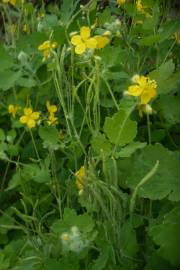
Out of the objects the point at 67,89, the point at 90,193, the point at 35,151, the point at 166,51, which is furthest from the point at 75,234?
the point at 166,51

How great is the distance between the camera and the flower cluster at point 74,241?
103 cm

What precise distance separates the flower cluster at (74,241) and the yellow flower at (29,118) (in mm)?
453

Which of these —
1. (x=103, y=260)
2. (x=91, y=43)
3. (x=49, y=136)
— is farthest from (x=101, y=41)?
(x=103, y=260)

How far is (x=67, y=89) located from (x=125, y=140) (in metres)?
0.27

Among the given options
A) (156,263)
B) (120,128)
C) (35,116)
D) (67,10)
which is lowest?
(156,263)

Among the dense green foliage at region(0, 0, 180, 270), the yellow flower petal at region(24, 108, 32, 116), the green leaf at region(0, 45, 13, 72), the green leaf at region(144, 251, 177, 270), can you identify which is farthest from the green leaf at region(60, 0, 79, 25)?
the green leaf at region(144, 251, 177, 270)

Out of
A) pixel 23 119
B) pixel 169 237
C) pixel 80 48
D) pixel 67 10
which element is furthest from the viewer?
pixel 67 10

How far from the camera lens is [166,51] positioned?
1.49m

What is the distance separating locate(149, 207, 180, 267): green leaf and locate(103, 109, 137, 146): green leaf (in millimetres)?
189

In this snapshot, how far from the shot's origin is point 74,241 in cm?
103

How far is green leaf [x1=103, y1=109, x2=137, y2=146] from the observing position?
3.58 feet

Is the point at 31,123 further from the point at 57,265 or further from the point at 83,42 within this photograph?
the point at 57,265

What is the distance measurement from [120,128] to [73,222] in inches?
8.4

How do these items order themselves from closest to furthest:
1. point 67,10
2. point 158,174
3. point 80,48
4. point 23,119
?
point 158,174 < point 80,48 < point 23,119 < point 67,10
